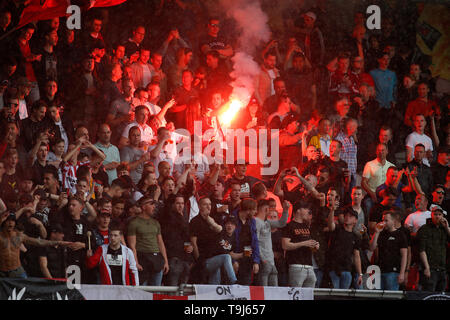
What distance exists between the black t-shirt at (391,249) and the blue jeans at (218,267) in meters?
2.06

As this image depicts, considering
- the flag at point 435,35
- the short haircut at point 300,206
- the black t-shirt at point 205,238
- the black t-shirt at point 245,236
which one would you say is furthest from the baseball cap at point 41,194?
the flag at point 435,35

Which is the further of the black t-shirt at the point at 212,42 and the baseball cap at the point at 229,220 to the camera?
the black t-shirt at the point at 212,42

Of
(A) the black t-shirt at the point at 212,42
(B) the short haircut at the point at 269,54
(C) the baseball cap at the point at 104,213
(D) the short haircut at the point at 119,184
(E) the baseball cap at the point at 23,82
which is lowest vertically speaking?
(C) the baseball cap at the point at 104,213

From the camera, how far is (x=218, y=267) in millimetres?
9820

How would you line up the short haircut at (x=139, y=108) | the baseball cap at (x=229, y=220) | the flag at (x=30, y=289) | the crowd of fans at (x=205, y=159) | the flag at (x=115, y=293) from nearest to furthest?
the flag at (x=30, y=289), the flag at (x=115, y=293), the crowd of fans at (x=205, y=159), the baseball cap at (x=229, y=220), the short haircut at (x=139, y=108)

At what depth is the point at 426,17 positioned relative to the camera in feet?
41.5

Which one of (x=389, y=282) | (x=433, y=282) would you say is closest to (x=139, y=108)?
(x=389, y=282)

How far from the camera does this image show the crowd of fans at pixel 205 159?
31.2ft

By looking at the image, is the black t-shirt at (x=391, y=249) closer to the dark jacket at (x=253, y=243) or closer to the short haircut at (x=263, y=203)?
the short haircut at (x=263, y=203)

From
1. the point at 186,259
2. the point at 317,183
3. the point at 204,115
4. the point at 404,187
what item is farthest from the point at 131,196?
the point at 404,187

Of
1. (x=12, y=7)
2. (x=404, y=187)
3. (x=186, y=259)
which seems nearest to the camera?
(x=186, y=259)

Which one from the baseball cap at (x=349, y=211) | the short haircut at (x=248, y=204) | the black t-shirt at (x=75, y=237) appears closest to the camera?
the black t-shirt at (x=75, y=237)

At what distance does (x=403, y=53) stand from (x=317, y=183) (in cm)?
288

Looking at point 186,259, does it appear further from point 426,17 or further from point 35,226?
point 426,17
